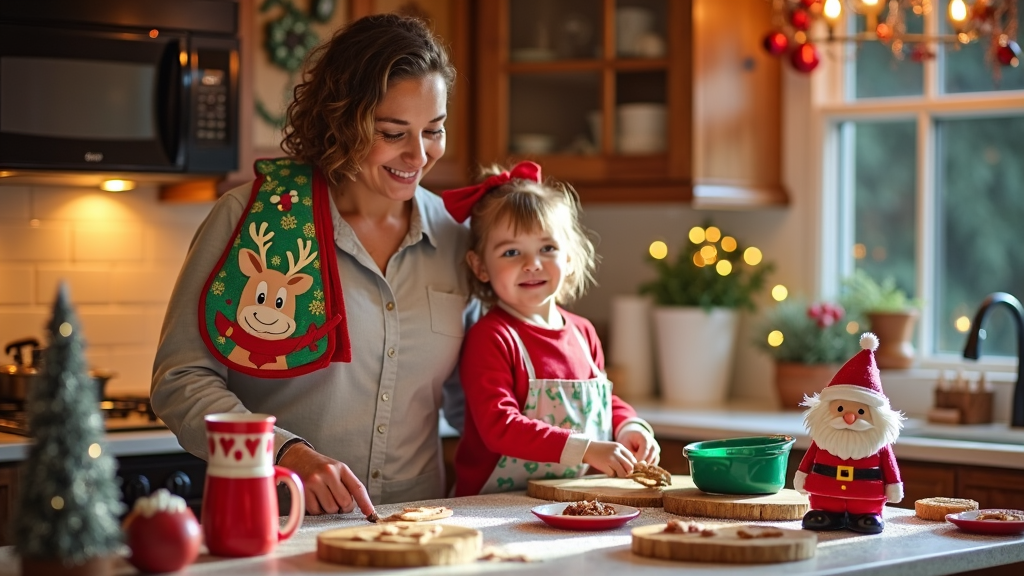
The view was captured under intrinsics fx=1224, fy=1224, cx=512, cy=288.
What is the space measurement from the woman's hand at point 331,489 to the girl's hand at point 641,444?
0.59 m

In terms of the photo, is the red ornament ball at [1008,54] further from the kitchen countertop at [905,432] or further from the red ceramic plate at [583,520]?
the red ceramic plate at [583,520]

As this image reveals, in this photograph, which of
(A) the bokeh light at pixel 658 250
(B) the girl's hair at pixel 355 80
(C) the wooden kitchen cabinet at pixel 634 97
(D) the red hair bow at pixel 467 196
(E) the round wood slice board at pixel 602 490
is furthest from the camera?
(A) the bokeh light at pixel 658 250

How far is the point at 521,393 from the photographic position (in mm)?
2158

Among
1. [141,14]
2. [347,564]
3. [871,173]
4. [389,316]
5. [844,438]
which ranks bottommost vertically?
[347,564]

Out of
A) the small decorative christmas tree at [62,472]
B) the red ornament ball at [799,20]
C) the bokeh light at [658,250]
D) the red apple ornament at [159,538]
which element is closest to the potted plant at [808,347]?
the bokeh light at [658,250]

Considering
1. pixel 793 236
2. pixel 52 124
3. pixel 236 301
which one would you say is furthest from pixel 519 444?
pixel 793 236

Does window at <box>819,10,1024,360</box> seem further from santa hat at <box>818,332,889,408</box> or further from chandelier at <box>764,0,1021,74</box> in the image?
santa hat at <box>818,332,889,408</box>

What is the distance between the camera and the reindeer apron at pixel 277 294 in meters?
1.97

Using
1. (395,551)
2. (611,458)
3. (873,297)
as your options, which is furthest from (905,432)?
(395,551)

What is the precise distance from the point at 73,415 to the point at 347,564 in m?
0.37

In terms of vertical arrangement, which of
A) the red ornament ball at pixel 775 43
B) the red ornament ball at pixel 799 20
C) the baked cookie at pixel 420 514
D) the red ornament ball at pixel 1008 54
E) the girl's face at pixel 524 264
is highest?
the red ornament ball at pixel 799 20

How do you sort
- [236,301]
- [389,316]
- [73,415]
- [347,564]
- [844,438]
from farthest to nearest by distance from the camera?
[389,316] < [236,301] < [844,438] < [347,564] < [73,415]

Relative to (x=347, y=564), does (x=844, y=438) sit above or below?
above

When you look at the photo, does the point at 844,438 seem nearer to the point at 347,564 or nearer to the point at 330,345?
the point at 347,564
